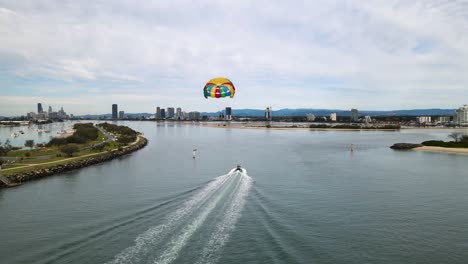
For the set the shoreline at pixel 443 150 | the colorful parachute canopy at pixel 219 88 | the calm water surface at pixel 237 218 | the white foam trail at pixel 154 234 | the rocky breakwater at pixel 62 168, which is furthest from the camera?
the shoreline at pixel 443 150

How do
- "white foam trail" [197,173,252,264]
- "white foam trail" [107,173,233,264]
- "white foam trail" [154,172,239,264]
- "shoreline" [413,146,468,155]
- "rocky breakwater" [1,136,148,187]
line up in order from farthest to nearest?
"shoreline" [413,146,468,155]
"rocky breakwater" [1,136,148,187]
"white foam trail" [197,173,252,264]
"white foam trail" [107,173,233,264]
"white foam trail" [154,172,239,264]

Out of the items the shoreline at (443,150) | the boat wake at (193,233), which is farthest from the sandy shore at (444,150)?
the boat wake at (193,233)

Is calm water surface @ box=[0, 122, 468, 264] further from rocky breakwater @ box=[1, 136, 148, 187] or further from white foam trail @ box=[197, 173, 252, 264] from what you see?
rocky breakwater @ box=[1, 136, 148, 187]

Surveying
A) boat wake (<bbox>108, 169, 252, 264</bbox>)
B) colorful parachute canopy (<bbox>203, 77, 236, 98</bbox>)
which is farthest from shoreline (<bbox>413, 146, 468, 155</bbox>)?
boat wake (<bbox>108, 169, 252, 264</bbox>)

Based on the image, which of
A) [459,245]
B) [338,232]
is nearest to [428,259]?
[459,245]

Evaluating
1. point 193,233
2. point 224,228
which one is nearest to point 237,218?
point 224,228

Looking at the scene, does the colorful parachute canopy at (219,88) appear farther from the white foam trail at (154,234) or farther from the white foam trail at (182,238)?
the white foam trail at (182,238)

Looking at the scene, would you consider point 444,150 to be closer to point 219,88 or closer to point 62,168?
point 219,88
